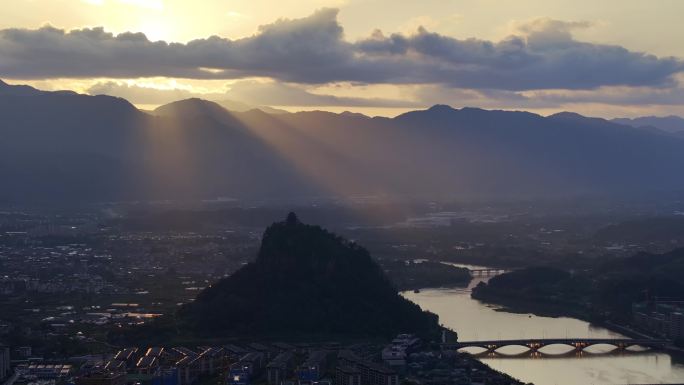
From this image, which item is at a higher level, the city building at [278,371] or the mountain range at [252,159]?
the mountain range at [252,159]

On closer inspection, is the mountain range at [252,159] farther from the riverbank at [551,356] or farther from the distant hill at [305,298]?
the riverbank at [551,356]

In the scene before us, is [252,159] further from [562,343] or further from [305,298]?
[562,343]

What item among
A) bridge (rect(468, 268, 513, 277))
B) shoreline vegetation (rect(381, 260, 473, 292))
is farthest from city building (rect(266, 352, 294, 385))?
bridge (rect(468, 268, 513, 277))

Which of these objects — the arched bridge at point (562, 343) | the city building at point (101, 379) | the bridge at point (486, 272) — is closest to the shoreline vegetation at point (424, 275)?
the bridge at point (486, 272)

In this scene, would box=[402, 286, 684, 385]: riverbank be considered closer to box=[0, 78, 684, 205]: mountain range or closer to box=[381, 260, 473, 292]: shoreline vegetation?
box=[381, 260, 473, 292]: shoreline vegetation

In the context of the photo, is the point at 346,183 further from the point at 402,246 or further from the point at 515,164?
the point at 402,246

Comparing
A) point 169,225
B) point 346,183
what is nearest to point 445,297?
point 169,225
